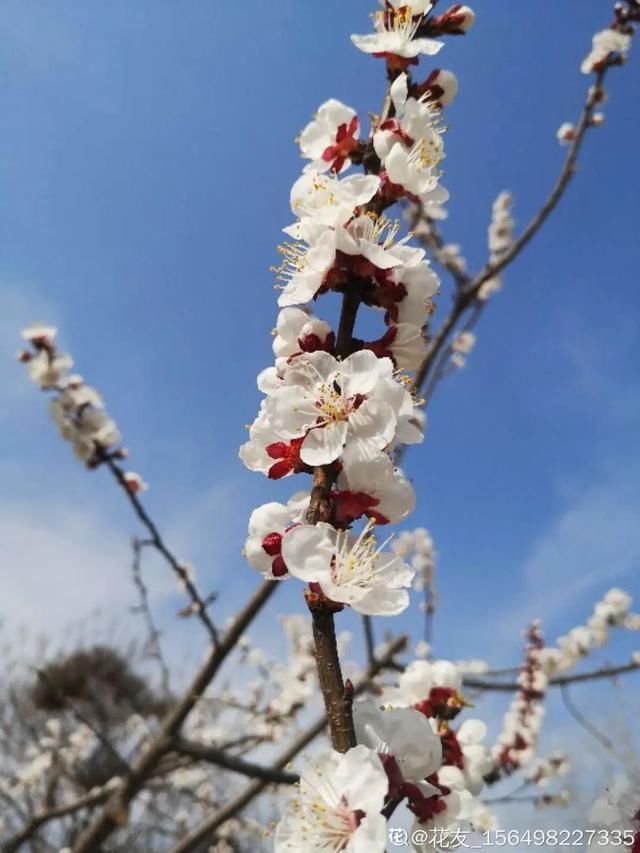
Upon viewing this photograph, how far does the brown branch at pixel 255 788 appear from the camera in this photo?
8.65 feet

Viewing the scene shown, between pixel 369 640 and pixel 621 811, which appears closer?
pixel 621 811

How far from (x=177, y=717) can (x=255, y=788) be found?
53 centimetres

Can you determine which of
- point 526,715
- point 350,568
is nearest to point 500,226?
point 526,715

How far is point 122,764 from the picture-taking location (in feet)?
8.02

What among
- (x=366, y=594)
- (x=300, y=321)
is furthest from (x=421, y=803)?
(x=300, y=321)

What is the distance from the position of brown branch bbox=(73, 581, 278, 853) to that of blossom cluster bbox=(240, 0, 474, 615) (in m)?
1.47

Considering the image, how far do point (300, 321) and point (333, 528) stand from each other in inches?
12.6

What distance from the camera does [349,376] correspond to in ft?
2.85

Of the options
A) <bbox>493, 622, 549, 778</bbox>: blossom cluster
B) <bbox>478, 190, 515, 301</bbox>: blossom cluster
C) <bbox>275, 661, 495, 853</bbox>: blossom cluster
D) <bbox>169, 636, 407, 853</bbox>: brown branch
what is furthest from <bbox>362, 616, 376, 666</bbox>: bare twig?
<bbox>478, 190, 515, 301</bbox>: blossom cluster

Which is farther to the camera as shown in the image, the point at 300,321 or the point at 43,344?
the point at 43,344

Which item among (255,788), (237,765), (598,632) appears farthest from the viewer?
(598,632)

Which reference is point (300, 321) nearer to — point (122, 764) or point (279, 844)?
point (279, 844)

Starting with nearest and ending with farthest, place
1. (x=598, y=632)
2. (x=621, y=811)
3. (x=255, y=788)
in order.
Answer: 1. (x=621, y=811)
2. (x=255, y=788)
3. (x=598, y=632)

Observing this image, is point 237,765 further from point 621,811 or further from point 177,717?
point 621,811
